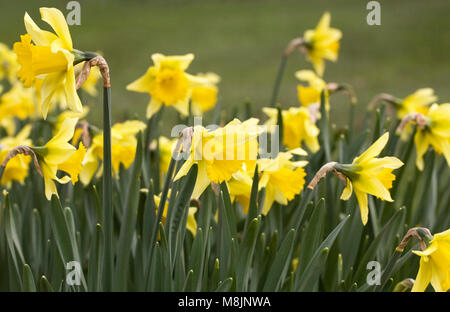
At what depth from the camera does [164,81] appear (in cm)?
229

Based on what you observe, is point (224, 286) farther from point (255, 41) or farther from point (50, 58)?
point (255, 41)

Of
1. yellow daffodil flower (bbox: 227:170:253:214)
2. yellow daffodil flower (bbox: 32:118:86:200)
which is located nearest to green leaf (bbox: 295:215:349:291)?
yellow daffodil flower (bbox: 227:170:253:214)

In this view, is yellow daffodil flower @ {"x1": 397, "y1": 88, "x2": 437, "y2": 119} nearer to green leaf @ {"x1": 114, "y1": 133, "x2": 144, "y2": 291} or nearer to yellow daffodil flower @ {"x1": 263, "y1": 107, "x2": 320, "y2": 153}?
yellow daffodil flower @ {"x1": 263, "y1": 107, "x2": 320, "y2": 153}

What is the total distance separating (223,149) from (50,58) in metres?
0.51

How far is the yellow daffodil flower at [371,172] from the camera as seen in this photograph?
5.11 ft

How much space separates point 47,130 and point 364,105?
5.05m

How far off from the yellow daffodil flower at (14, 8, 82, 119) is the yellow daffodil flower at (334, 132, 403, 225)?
76 centimetres

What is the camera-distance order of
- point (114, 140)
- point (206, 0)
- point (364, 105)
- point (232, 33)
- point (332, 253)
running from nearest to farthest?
point (332, 253), point (114, 140), point (364, 105), point (232, 33), point (206, 0)

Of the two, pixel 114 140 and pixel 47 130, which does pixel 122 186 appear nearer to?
pixel 114 140

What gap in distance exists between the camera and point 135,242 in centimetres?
208

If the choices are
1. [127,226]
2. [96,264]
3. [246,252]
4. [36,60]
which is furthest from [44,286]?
[36,60]

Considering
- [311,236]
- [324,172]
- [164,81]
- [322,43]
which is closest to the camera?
[324,172]

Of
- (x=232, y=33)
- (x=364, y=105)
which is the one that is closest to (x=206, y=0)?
(x=232, y=33)

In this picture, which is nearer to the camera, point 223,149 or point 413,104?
point 223,149
